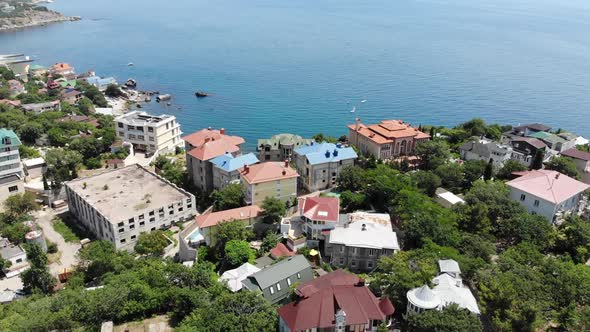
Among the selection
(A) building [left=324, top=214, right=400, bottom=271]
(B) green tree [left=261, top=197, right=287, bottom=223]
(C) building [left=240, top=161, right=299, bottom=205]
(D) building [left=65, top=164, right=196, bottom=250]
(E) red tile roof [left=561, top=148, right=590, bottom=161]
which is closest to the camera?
(A) building [left=324, top=214, right=400, bottom=271]

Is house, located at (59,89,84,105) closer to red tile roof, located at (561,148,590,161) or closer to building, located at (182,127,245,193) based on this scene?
building, located at (182,127,245,193)

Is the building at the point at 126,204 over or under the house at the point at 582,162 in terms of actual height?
under

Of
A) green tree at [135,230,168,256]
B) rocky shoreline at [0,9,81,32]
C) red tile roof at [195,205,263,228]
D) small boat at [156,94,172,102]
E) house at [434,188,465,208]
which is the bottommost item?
green tree at [135,230,168,256]

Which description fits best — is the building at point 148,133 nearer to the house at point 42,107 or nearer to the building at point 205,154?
the building at point 205,154

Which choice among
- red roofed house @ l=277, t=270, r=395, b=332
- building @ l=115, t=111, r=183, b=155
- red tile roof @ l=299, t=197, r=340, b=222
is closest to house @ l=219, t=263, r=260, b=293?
red roofed house @ l=277, t=270, r=395, b=332

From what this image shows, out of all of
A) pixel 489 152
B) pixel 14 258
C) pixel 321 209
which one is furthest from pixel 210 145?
pixel 489 152

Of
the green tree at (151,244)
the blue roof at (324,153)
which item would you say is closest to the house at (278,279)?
the green tree at (151,244)

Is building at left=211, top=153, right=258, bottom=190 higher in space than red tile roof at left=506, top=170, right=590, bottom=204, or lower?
lower
